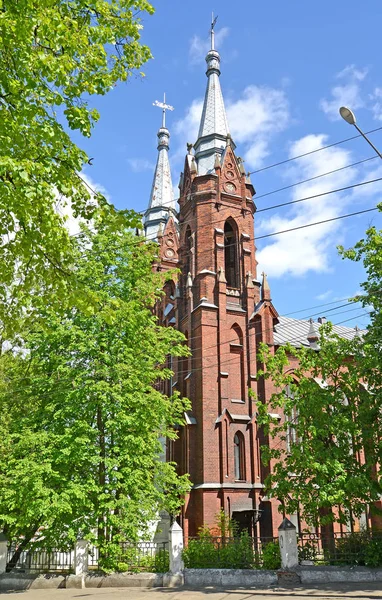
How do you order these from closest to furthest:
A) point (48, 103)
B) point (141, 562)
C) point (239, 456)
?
point (48, 103) → point (141, 562) → point (239, 456)

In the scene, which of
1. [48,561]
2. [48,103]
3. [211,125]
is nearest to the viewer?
[48,103]

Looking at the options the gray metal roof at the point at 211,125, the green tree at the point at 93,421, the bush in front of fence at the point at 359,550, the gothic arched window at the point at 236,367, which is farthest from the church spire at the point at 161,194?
the bush in front of fence at the point at 359,550

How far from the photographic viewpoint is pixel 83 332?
18.8 metres

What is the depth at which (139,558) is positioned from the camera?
704 inches

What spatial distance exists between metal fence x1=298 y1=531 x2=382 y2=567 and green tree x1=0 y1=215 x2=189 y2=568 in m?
4.93

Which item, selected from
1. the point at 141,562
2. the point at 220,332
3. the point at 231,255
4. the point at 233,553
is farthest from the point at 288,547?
the point at 231,255

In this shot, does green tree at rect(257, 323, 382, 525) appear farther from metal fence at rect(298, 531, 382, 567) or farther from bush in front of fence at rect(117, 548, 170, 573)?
bush in front of fence at rect(117, 548, 170, 573)

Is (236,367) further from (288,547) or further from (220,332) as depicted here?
(288,547)

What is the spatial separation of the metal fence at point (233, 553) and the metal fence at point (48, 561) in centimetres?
400

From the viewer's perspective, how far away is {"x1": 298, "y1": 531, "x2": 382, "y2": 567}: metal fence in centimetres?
1567

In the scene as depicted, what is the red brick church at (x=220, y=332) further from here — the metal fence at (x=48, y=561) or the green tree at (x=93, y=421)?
the metal fence at (x=48, y=561)

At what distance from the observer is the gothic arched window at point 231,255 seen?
30578 mm

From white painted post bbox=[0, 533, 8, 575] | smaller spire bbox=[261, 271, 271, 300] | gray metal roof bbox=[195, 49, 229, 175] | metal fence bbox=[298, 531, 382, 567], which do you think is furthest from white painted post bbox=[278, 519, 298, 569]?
gray metal roof bbox=[195, 49, 229, 175]

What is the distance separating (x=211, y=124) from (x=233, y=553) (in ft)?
82.2
